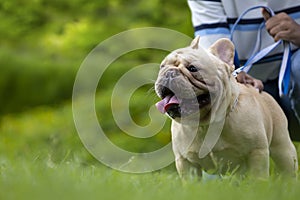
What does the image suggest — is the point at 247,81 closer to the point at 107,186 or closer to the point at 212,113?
the point at 212,113

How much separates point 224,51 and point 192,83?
1.22 ft

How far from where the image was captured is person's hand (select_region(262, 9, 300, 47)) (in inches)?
163

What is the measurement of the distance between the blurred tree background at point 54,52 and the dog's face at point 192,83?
214 inches

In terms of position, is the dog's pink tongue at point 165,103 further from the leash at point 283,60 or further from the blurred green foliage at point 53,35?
the blurred green foliage at point 53,35

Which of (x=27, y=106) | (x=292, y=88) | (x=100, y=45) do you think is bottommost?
(x=27, y=106)

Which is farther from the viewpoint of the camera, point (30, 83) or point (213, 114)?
point (30, 83)

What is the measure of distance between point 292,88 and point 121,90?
492 cm

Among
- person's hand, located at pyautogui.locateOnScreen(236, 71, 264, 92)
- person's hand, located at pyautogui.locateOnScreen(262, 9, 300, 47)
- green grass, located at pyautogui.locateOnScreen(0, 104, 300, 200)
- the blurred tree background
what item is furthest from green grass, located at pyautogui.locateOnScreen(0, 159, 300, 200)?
the blurred tree background

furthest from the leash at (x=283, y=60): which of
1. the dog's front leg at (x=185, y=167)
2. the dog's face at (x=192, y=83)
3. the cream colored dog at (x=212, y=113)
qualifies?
the dog's front leg at (x=185, y=167)

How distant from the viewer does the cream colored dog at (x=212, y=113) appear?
3.53 m

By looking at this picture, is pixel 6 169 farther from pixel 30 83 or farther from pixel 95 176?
pixel 30 83

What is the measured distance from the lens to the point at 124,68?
10664mm

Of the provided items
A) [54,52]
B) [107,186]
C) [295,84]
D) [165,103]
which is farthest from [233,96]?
[54,52]

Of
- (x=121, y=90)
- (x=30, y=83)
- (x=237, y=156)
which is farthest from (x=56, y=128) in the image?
(x=237, y=156)
